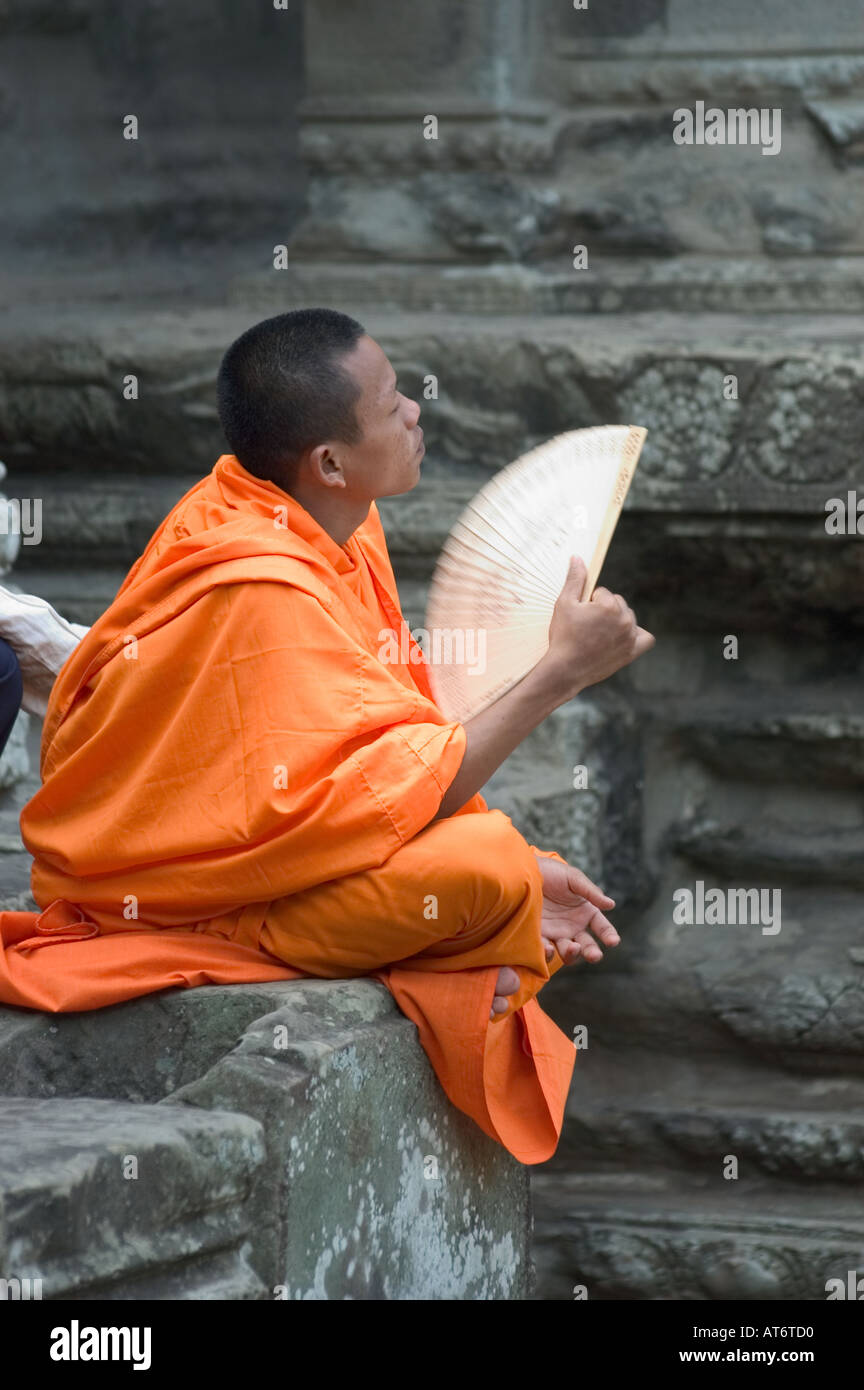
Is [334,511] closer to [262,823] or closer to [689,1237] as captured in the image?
[262,823]

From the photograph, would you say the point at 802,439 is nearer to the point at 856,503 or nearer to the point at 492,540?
the point at 856,503

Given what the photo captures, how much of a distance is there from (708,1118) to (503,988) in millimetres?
1769

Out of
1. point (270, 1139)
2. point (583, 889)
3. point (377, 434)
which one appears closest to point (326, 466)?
point (377, 434)

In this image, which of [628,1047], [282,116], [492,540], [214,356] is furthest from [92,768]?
[282,116]

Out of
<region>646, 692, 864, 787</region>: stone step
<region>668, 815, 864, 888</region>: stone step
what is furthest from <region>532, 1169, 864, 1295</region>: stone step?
<region>646, 692, 864, 787</region>: stone step

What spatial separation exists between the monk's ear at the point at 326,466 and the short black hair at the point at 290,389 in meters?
0.01

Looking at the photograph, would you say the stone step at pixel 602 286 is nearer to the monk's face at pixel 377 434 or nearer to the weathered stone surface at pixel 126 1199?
the monk's face at pixel 377 434

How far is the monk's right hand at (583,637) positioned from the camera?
2582mm

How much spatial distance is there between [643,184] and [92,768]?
7.67 feet

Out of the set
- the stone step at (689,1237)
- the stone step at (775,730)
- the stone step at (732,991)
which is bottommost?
the stone step at (689,1237)

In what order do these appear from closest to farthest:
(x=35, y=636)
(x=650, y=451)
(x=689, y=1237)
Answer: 1. (x=35, y=636)
2. (x=650, y=451)
3. (x=689, y=1237)

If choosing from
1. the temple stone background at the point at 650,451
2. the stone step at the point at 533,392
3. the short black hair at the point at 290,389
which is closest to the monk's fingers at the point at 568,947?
the short black hair at the point at 290,389

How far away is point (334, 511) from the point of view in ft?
9.02

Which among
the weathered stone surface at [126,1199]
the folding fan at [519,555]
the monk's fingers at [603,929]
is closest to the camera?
the weathered stone surface at [126,1199]
